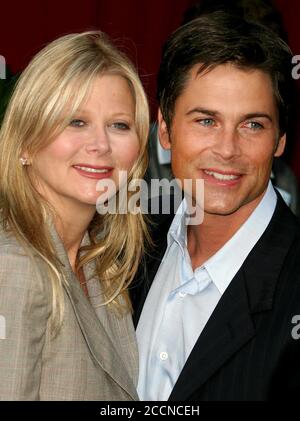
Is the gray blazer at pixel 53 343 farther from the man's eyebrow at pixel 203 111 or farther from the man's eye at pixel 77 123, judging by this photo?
the man's eyebrow at pixel 203 111

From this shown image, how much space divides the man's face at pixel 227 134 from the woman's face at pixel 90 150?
13 centimetres

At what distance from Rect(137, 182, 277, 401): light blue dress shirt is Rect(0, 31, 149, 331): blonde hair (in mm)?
120

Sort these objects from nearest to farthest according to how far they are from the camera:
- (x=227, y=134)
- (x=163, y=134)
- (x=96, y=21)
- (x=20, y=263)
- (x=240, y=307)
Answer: (x=20, y=263) → (x=240, y=307) → (x=227, y=134) → (x=163, y=134) → (x=96, y=21)

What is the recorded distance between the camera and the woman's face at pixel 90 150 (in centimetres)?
175

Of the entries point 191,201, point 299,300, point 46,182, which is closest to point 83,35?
point 46,182

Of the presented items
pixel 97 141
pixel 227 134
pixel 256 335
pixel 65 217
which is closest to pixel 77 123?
pixel 97 141

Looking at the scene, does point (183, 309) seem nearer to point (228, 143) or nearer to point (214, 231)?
point (214, 231)

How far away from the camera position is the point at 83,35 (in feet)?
6.01

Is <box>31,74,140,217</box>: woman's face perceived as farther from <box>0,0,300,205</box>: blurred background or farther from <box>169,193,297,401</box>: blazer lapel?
<box>0,0,300,205</box>: blurred background

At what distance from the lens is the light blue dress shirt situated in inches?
69.7

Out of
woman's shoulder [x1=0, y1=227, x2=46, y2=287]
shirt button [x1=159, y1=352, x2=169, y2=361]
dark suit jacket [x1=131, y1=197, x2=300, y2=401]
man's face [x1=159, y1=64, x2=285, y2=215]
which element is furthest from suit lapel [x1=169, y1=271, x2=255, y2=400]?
woman's shoulder [x1=0, y1=227, x2=46, y2=287]

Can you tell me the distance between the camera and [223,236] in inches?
74.4

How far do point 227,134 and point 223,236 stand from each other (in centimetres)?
23
